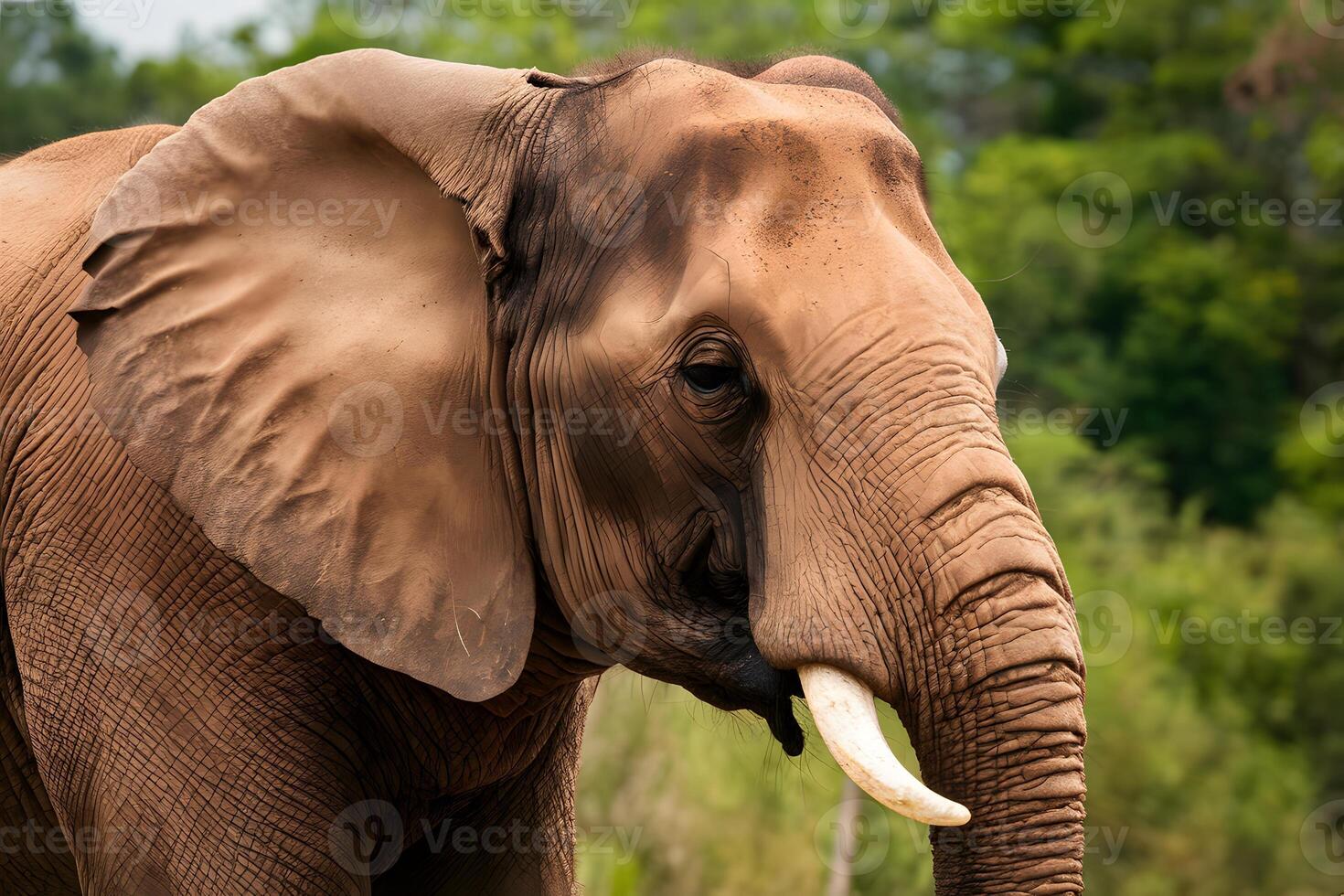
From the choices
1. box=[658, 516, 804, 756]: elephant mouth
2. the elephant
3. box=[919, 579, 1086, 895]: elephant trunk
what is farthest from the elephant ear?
box=[919, 579, 1086, 895]: elephant trunk

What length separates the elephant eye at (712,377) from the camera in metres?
3.47

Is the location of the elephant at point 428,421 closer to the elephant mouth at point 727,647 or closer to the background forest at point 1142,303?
the elephant mouth at point 727,647

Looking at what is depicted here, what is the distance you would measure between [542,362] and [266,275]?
0.68 meters

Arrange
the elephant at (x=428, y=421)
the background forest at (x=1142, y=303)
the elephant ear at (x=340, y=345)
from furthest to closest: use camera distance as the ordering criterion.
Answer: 1. the background forest at (x=1142, y=303)
2. the elephant ear at (x=340, y=345)
3. the elephant at (x=428, y=421)

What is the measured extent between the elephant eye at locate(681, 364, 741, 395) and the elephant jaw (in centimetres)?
60

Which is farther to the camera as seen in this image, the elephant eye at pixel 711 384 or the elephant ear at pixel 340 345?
the elephant ear at pixel 340 345

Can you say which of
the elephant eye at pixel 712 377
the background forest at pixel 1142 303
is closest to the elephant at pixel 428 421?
the elephant eye at pixel 712 377

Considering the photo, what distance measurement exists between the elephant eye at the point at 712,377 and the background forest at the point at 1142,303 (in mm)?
8339

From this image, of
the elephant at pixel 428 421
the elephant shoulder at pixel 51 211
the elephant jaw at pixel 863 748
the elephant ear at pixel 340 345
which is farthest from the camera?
the elephant shoulder at pixel 51 211

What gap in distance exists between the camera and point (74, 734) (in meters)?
3.95

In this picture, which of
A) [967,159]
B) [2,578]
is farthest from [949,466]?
[967,159]

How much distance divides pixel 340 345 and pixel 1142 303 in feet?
102

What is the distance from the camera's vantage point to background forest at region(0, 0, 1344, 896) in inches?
650

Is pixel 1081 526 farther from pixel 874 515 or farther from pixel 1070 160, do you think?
pixel 874 515
